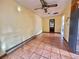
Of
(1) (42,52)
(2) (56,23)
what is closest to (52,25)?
(2) (56,23)

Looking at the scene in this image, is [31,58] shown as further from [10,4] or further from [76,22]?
[10,4]

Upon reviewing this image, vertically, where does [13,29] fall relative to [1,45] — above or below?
above

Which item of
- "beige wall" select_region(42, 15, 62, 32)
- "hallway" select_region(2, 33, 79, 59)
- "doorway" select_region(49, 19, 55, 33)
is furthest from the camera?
"doorway" select_region(49, 19, 55, 33)

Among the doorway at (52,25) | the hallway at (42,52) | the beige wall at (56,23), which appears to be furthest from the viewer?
the doorway at (52,25)

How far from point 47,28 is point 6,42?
25.9 feet

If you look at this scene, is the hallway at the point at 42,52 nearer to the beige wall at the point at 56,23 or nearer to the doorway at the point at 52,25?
the beige wall at the point at 56,23

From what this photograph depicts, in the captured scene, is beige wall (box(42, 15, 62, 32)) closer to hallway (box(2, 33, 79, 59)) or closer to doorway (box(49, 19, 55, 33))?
doorway (box(49, 19, 55, 33))

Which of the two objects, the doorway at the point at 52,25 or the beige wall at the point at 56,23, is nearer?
the beige wall at the point at 56,23

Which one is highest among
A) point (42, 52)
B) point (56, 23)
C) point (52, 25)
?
point (56, 23)

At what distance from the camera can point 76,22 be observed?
2.76 meters

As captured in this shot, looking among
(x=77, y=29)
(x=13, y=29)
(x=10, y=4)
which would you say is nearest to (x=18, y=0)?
(x=10, y=4)

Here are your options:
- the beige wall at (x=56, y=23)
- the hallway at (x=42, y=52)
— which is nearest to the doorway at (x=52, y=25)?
the beige wall at (x=56, y=23)

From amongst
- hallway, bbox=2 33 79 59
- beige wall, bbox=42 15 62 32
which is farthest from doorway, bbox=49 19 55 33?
hallway, bbox=2 33 79 59

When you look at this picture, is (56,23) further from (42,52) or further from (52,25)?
(42,52)
